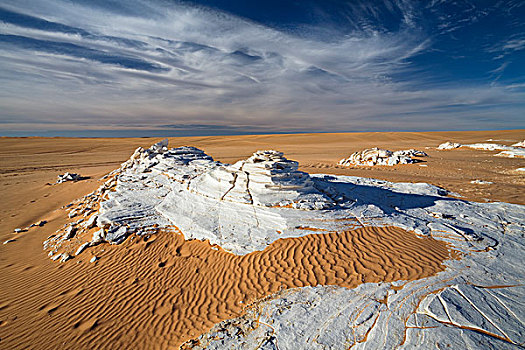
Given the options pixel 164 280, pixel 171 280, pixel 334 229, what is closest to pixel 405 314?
pixel 334 229

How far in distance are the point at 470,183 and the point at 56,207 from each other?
2462cm

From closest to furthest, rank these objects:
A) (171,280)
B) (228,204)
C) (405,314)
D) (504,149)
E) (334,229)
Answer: (405,314) < (171,280) < (334,229) < (228,204) < (504,149)

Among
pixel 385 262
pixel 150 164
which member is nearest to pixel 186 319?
pixel 385 262

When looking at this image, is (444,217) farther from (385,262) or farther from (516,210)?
(385,262)

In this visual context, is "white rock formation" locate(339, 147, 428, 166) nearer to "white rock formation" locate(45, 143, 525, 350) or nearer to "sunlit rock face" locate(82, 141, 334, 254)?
"white rock formation" locate(45, 143, 525, 350)

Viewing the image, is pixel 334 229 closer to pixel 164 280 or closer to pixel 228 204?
pixel 228 204

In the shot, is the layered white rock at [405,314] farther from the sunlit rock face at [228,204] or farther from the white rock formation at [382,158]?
the white rock formation at [382,158]

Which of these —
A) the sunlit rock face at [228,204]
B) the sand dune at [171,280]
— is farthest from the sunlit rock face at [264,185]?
the sand dune at [171,280]

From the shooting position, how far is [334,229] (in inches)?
260

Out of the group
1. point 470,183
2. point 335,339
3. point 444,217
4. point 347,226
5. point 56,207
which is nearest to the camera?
point 335,339

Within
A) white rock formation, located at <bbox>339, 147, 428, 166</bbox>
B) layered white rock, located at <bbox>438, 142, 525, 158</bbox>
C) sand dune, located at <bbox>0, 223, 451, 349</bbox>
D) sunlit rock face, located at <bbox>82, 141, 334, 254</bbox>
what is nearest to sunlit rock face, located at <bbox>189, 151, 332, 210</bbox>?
sunlit rock face, located at <bbox>82, 141, 334, 254</bbox>

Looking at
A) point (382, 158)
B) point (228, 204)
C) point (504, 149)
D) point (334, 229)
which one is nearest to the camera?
point (334, 229)

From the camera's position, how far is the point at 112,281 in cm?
564

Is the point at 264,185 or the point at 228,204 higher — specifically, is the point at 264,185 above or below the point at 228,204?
above
